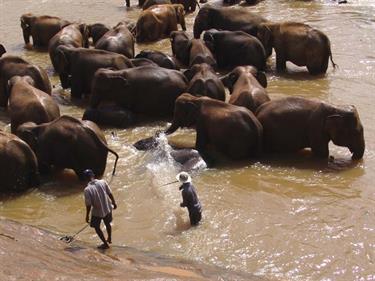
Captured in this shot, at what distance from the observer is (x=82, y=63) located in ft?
46.3

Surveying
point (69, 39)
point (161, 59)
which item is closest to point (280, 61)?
point (161, 59)

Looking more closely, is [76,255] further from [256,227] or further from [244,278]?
[256,227]

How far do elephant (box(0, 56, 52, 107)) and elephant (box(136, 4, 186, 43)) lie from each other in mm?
6202

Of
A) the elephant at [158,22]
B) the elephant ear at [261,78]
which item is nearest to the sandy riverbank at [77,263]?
the elephant ear at [261,78]

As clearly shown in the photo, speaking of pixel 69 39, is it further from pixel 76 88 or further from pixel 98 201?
pixel 98 201

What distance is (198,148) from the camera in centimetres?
1105

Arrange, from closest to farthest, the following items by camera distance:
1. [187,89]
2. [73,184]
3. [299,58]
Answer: [73,184] → [187,89] → [299,58]

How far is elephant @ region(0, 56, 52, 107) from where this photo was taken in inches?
517

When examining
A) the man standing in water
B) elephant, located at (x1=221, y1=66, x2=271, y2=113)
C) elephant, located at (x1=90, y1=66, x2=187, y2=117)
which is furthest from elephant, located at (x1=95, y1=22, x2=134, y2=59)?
the man standing in water

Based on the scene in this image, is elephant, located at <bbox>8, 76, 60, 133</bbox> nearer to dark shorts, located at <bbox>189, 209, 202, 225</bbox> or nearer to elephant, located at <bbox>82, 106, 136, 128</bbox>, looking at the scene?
elephant, located at <bbox>82, 106, 136, 128</bbox>

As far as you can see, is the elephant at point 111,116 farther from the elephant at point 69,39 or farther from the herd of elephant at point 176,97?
the elephant at point 69,39

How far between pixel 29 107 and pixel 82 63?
10.2 feet

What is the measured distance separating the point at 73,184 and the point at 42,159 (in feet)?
2.13

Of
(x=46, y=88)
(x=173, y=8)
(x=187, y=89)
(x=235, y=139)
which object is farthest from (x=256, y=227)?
(x=173, y=8)
